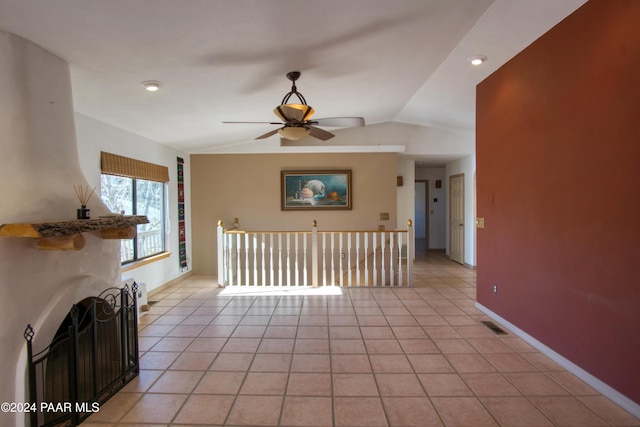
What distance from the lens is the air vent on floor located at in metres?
3.40

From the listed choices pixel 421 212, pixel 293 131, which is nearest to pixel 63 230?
pixel 293 131

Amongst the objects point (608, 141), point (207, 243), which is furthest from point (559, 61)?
point (207, 243)

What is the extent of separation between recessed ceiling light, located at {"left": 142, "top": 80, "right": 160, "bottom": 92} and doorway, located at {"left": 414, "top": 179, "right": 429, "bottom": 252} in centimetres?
712

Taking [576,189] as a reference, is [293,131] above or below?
above

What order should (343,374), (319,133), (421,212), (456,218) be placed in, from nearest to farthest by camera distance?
(343,374)
(319,133)
(456,218)
(421,212)

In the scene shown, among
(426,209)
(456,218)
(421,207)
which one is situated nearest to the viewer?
(456,218)

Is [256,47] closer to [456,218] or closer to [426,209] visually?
[456,218]

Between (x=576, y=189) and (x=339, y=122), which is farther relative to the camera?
(x=339, y=122)

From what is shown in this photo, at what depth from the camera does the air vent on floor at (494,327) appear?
3.40 m

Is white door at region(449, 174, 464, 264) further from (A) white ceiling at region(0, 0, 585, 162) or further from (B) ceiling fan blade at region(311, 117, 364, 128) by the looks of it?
(B) ceiling fan blade at region(311, 117, 364, 128)

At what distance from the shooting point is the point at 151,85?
306cm

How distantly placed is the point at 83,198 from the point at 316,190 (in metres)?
4.39

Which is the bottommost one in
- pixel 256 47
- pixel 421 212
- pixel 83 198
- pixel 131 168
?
pixel 421 212

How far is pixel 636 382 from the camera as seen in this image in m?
2.06
